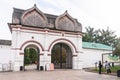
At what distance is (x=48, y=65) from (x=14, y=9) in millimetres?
9478

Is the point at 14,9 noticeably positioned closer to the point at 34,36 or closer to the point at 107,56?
the point at 34,36

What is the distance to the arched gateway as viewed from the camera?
25.6 metres

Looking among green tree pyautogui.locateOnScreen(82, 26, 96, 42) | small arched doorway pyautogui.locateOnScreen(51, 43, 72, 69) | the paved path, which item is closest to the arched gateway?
small arched doorway pyautogui.locateOnScreen(51, 43, 72, 69)

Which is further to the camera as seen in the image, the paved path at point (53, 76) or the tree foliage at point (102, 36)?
the tree foliage at point (102, 36)

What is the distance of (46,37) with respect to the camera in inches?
1079

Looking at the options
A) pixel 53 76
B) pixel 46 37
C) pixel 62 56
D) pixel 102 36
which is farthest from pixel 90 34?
pixel 53 76

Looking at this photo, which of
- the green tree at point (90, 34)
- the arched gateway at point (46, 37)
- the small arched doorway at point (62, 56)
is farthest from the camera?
the green tree at point (90, 34)

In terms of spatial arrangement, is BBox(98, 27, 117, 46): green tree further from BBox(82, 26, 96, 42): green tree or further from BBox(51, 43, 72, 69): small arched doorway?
BBox(51, 43, 72, 69): small arched doorway

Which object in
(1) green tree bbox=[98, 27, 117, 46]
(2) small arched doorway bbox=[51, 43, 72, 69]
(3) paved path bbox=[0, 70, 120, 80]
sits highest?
(1) green tree bbox=[98, 27, 117, 46]

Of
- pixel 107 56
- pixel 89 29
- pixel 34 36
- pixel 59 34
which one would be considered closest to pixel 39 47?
pixel 34 36

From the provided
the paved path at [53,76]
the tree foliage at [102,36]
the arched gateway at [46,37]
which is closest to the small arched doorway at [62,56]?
the arched gateway at [46,37]

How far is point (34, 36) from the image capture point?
26766 mm

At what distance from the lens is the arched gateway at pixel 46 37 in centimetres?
2556

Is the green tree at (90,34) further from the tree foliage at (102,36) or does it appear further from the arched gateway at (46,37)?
the arched gateway at (46,37)
